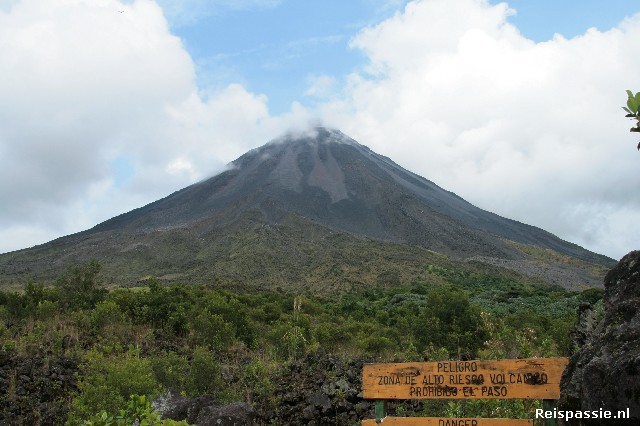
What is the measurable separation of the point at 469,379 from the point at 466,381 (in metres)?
0.03

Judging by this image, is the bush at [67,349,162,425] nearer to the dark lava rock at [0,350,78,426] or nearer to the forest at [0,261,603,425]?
the forest at [0,261,603,425]

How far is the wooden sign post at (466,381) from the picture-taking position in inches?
163

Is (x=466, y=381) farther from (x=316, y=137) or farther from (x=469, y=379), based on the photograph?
(x=316, y=137)

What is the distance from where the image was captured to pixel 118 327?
1350 centimetres

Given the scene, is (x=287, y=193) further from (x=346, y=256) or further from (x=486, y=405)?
(x=486, y=405)

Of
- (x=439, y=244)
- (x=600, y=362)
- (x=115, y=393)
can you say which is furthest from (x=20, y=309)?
(x=439, y=244)

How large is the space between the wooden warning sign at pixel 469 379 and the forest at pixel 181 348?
996 mm

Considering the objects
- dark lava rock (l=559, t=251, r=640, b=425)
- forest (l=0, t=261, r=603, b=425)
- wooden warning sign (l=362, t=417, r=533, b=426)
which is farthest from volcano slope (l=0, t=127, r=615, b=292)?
dark lava rock (l=559, t=251, r=640, b=425)

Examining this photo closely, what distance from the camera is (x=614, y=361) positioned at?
315 cm

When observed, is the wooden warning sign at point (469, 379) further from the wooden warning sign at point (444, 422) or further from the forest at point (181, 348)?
the forest at point (181, 348)

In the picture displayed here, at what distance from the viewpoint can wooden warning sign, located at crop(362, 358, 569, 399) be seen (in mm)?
4133

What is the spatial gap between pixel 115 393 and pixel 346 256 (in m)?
53.2

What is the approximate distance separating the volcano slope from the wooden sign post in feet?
124
